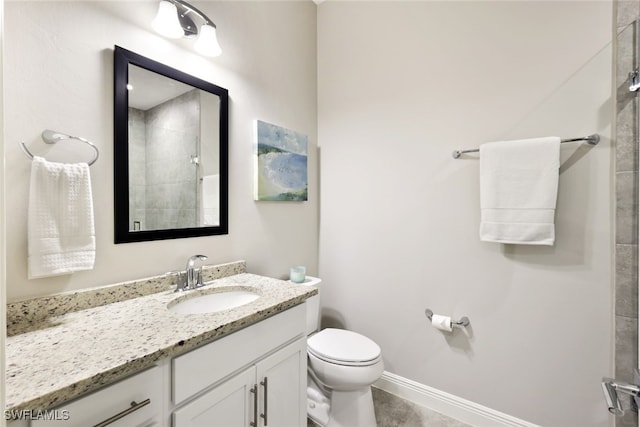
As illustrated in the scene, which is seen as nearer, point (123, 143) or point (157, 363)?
point (157, 363)

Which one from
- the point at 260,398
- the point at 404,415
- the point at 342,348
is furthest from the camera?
the point at 404,415

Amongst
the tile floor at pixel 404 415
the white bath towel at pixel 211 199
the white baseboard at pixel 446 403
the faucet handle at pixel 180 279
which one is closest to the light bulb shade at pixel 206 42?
the white bath towel at pixel 211 199

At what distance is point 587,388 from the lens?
4.31ft

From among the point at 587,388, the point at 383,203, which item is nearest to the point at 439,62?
the point at 383,203

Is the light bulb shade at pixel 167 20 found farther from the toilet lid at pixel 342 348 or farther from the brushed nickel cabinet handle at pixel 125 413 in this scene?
the toilet lid at pixel 342 348

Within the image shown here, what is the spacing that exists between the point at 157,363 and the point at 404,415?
60.8 inches

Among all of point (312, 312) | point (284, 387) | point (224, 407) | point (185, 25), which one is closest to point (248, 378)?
point (224, 407)

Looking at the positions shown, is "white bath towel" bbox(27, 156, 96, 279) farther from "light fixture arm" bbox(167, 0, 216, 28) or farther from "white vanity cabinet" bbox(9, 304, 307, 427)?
"light fixture arm" bbox(167, 0, 216, 28)

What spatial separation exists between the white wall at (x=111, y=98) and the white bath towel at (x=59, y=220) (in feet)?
0.21

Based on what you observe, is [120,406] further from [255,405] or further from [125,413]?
[255,405]

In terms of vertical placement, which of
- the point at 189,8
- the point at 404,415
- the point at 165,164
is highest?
the point at 189,8

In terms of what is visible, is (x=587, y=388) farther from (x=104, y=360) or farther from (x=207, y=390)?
(x=104, y=360)

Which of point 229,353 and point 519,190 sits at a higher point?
point 519,190

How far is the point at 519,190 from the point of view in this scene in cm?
139
